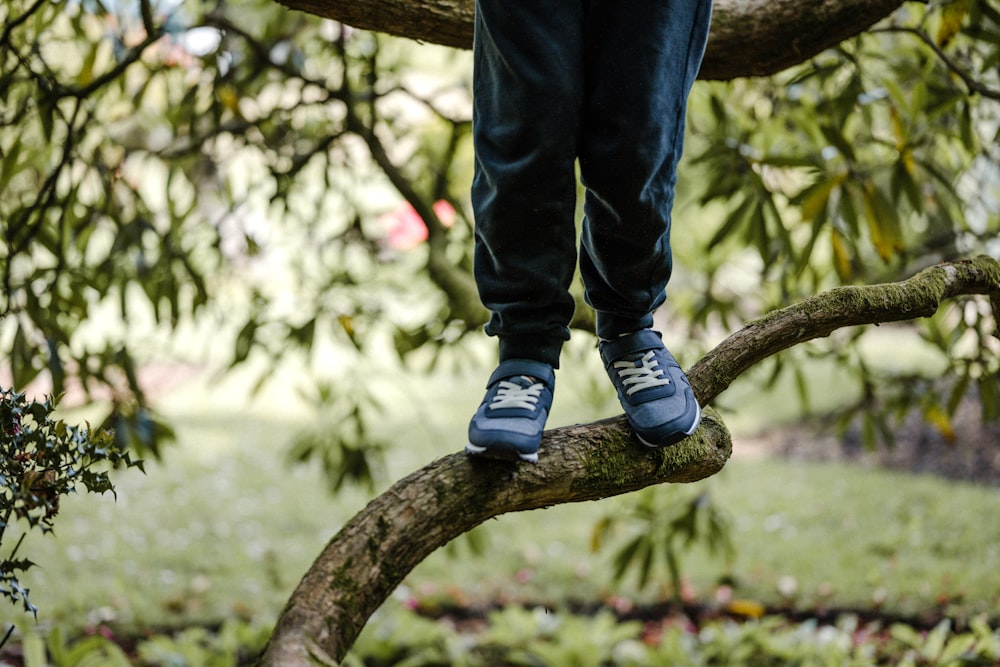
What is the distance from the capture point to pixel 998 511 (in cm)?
412

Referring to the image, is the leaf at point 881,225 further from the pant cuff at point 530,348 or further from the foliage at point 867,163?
the pant cuff at point 530,348

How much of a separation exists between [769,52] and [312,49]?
2.13m

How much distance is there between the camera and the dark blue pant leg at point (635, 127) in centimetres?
116

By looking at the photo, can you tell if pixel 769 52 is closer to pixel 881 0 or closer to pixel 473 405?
pixel 881 0

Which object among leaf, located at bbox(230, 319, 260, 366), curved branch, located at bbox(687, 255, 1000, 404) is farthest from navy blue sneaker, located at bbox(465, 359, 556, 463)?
leaf, located at bbox(230, 319, 260, 366)

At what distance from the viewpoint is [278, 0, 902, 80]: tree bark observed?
4.75 feet

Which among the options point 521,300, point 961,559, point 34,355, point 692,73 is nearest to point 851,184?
point 692,73

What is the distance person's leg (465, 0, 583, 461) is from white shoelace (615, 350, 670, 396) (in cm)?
11

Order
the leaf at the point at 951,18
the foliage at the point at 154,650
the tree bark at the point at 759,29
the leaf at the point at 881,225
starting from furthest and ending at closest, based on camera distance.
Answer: the foliage at the point at 154,650 < the leaf at the point at 881,225 < the leaf at the point at 951,18 < the tree bark at the point at 759,29

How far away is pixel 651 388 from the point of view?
122 centimetres

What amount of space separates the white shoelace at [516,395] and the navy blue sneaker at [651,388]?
0.13 meters

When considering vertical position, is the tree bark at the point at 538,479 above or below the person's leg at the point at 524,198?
below

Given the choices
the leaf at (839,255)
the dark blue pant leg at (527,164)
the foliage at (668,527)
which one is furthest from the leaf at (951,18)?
the foliage at (668,527)

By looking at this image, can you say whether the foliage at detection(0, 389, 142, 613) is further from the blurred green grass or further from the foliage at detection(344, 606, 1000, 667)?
the blurred green grass
